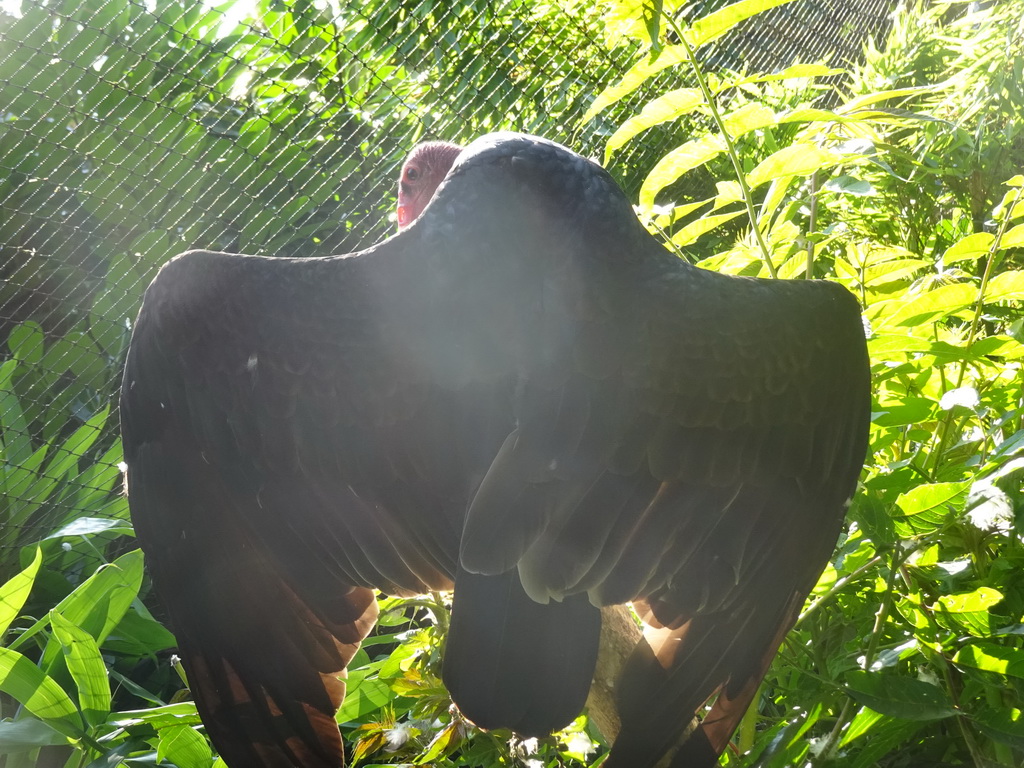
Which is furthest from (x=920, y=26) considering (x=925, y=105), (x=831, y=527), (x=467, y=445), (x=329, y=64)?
(x=467, y=445)

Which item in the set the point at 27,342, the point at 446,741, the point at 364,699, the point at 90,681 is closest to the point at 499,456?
the point at 446,741

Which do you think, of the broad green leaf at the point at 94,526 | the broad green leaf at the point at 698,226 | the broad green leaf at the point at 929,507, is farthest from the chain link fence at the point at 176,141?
the broad green leaf at the point at 929,507

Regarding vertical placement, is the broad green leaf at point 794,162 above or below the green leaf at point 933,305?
above

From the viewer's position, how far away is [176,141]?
7.21ft

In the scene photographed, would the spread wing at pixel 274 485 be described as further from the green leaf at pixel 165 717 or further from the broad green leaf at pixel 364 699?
the broad green leaf at pixel 364 699

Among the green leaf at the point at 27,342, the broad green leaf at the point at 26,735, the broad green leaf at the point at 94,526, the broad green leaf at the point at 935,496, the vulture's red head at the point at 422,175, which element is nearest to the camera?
the broad green leaf at the point at 935,496

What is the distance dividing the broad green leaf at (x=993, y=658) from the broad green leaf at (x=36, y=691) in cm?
100

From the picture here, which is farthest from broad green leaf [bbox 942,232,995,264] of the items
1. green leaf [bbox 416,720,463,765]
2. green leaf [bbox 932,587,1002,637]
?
green leaf [bbox 416,720,463,765]

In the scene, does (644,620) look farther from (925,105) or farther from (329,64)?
(329,64)

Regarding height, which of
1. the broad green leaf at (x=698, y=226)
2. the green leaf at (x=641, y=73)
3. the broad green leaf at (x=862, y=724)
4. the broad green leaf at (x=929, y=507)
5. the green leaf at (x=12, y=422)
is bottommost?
the broad green leaf at (x=862, y=724)

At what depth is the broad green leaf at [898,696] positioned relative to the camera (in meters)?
0.85

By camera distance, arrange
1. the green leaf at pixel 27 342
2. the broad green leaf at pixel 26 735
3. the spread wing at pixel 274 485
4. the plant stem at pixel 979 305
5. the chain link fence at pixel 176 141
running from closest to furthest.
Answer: the spread wing at pixel 274 485 < the plant stem at pixel 979 305 < the broad green leaf at pixel 26 735 < the chain link fence at pixel 176 141 < the green leaf at pixel 27 342

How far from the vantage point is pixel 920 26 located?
2.42m

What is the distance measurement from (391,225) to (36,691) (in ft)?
4.53
